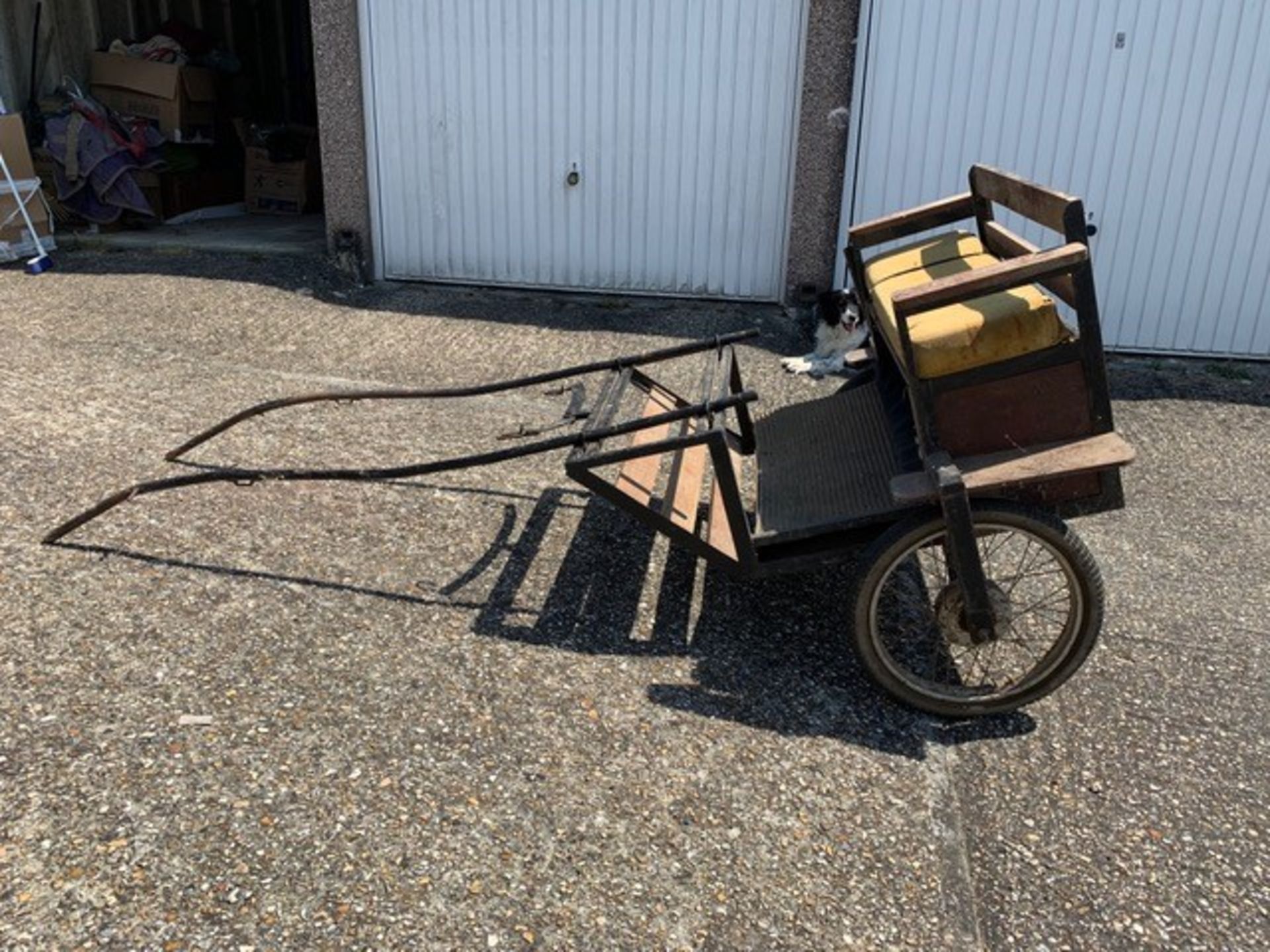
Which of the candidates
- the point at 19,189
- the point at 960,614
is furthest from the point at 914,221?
the point at 19,189

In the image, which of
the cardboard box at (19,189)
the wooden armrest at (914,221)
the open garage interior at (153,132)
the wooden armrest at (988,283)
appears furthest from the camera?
the open garage interior at (153,132)

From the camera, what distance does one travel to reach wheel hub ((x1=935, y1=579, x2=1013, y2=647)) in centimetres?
312

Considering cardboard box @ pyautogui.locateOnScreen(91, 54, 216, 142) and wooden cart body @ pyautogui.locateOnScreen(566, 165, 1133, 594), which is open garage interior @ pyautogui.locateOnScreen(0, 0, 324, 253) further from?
wooden cart body @ pyautogui.locateOnScreen(566, 165, 1133, 594)

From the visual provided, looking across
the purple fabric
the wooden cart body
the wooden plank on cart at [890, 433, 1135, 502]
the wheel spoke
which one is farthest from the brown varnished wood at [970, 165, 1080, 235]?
the purple fabric

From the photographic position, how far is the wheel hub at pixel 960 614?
3.12m

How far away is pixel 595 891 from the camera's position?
2457mm

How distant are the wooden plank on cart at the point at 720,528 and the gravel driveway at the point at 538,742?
355 millimetres

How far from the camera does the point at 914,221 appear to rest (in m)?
4.29

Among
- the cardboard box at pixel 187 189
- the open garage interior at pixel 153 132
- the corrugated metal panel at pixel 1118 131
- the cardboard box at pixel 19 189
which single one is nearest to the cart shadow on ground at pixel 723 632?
the corrugated metal panel at pixel 1118 131

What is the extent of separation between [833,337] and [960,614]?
12.6ft

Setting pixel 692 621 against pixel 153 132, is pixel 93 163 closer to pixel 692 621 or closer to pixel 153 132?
pixel 153 132

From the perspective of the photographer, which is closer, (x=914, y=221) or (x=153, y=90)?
(x=914, y=221)

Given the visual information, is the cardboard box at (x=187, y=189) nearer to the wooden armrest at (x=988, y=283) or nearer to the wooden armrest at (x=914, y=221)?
the wooden armrest at (x=914, y=221)

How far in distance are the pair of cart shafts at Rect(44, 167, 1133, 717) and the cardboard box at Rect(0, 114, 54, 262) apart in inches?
229
